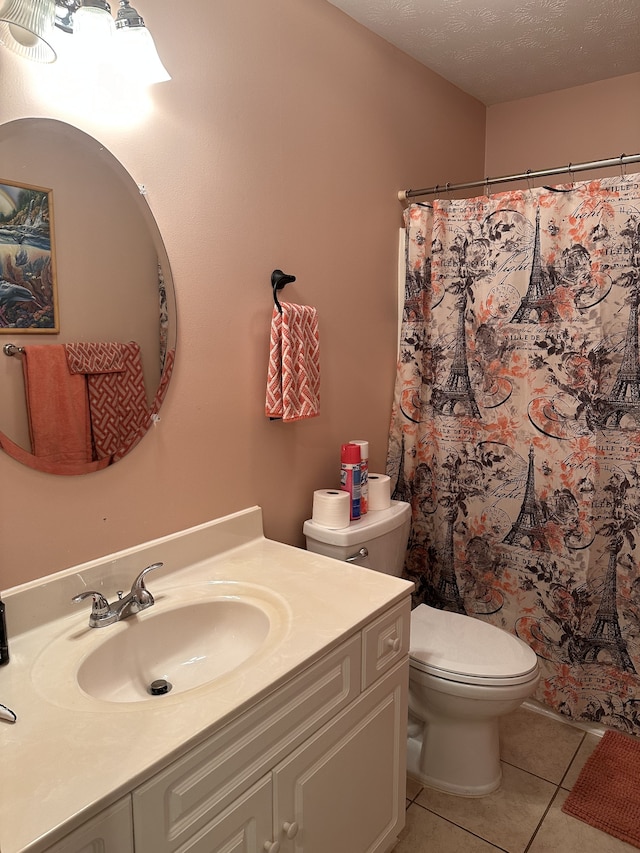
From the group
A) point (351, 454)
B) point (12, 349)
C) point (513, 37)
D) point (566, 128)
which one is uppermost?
point (513, 37)

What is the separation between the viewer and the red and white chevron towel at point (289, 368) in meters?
1.80

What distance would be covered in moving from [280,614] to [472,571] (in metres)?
1.27

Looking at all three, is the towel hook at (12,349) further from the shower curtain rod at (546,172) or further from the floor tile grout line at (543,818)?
the floor tile grout line at (543,818)

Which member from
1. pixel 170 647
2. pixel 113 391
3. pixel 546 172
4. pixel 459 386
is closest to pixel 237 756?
pixel 170 647

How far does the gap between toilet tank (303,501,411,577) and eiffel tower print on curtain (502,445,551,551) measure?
1.47 ft

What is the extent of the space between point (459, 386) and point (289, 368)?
86 cm

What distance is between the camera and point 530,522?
7.50ft

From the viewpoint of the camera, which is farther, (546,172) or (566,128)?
(566,128)

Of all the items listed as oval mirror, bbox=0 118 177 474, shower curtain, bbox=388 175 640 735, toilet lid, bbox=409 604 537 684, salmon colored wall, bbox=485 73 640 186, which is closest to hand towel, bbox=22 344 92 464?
oval mirror, bbox=0 118 177 474

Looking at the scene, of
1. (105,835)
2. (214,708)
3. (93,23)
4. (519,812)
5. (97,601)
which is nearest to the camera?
(105,835)

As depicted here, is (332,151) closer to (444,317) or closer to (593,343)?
(444,317)

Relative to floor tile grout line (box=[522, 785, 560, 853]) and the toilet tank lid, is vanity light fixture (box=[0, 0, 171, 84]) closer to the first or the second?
the toilet tank lid

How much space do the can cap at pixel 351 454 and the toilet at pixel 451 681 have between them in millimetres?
197

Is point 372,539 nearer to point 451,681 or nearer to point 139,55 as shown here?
point 451,681
